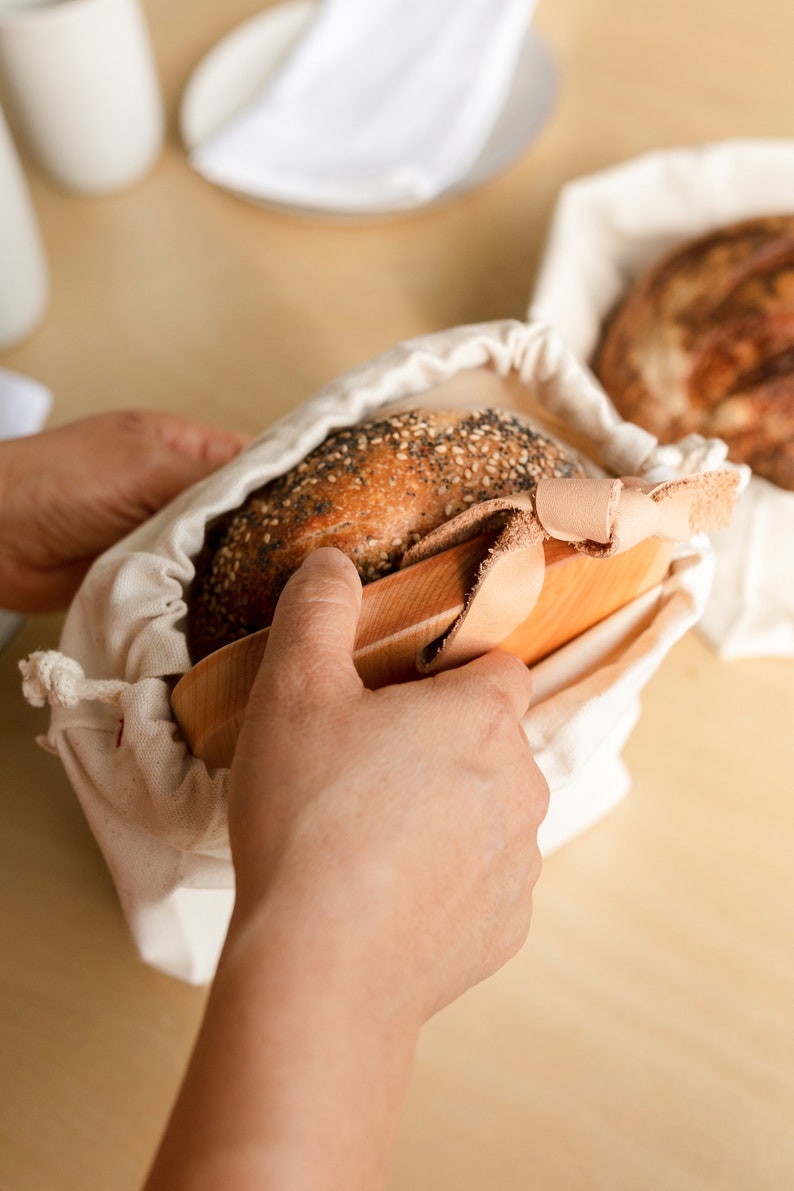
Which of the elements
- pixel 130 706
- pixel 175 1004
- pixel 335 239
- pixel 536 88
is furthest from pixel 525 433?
pixel 536 88

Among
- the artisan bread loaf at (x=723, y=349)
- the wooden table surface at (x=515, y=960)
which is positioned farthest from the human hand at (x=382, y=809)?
the artisan bread loaf at (x=723, y=349)

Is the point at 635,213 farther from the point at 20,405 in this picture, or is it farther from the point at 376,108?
the point at 20,405

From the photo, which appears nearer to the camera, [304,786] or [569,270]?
[304,786]

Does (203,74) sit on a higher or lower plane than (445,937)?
higher

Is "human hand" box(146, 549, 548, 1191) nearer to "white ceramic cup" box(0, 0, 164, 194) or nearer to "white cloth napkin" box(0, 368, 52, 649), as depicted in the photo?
"white cloth napkin" box(0, 368, 52, 649)

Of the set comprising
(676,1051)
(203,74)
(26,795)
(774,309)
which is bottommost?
(676,1051)

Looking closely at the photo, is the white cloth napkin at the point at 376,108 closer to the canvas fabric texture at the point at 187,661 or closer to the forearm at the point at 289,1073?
the canvas fabric texture at the point at 187,661

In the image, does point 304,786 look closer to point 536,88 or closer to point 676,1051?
point 676,1051
